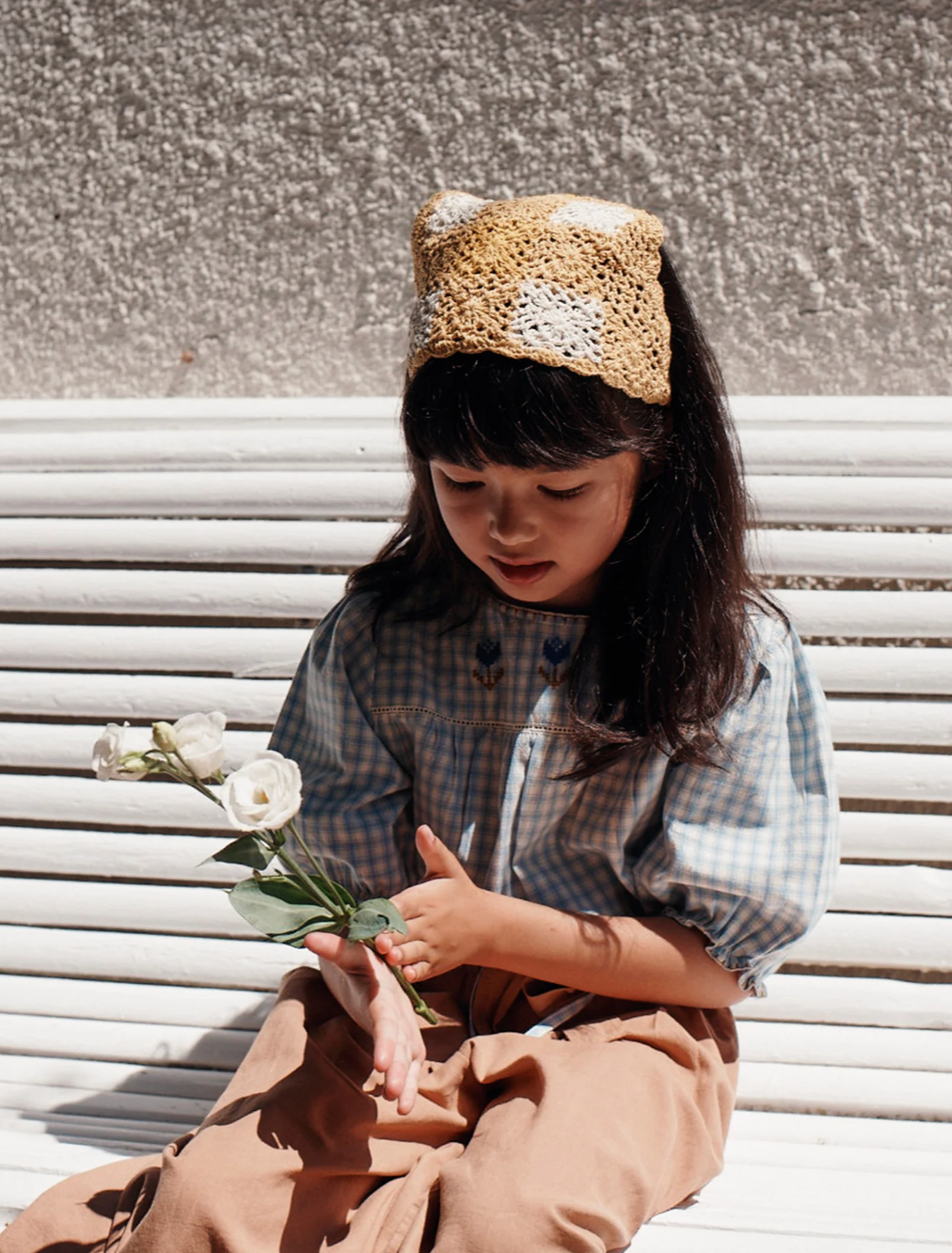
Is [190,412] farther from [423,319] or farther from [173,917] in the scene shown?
[423,319]

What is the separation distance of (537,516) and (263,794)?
417 mm

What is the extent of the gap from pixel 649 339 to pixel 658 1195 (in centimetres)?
92

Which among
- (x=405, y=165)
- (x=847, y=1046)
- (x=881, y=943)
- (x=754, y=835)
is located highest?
(x=405, y=165)

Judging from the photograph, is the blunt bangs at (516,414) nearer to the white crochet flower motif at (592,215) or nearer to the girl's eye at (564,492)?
the girl's eye at (564,492)

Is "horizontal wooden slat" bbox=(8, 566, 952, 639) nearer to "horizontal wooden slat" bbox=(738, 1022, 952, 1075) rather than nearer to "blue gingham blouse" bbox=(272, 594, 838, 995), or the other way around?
"blue gingham blouse" bbox=(272, 594, 838, 995)

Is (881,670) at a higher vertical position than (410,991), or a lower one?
higher

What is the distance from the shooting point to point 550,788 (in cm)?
153

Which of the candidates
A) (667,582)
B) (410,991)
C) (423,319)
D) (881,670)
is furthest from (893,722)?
(423,319)

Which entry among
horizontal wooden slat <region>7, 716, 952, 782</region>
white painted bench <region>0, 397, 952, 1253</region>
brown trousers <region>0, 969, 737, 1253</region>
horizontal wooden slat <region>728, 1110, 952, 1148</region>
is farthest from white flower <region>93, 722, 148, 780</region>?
horizontal wooden slat <region>728, 1110, 952, 1148</region>

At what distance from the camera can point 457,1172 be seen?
1303 millimetres

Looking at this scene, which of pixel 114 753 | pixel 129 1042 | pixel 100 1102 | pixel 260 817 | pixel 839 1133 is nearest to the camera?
pixel 260 817

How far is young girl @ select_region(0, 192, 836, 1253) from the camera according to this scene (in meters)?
1.25

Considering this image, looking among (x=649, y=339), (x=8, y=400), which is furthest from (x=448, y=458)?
(x=8, y=400)

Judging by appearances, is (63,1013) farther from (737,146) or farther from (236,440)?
(737,146)
